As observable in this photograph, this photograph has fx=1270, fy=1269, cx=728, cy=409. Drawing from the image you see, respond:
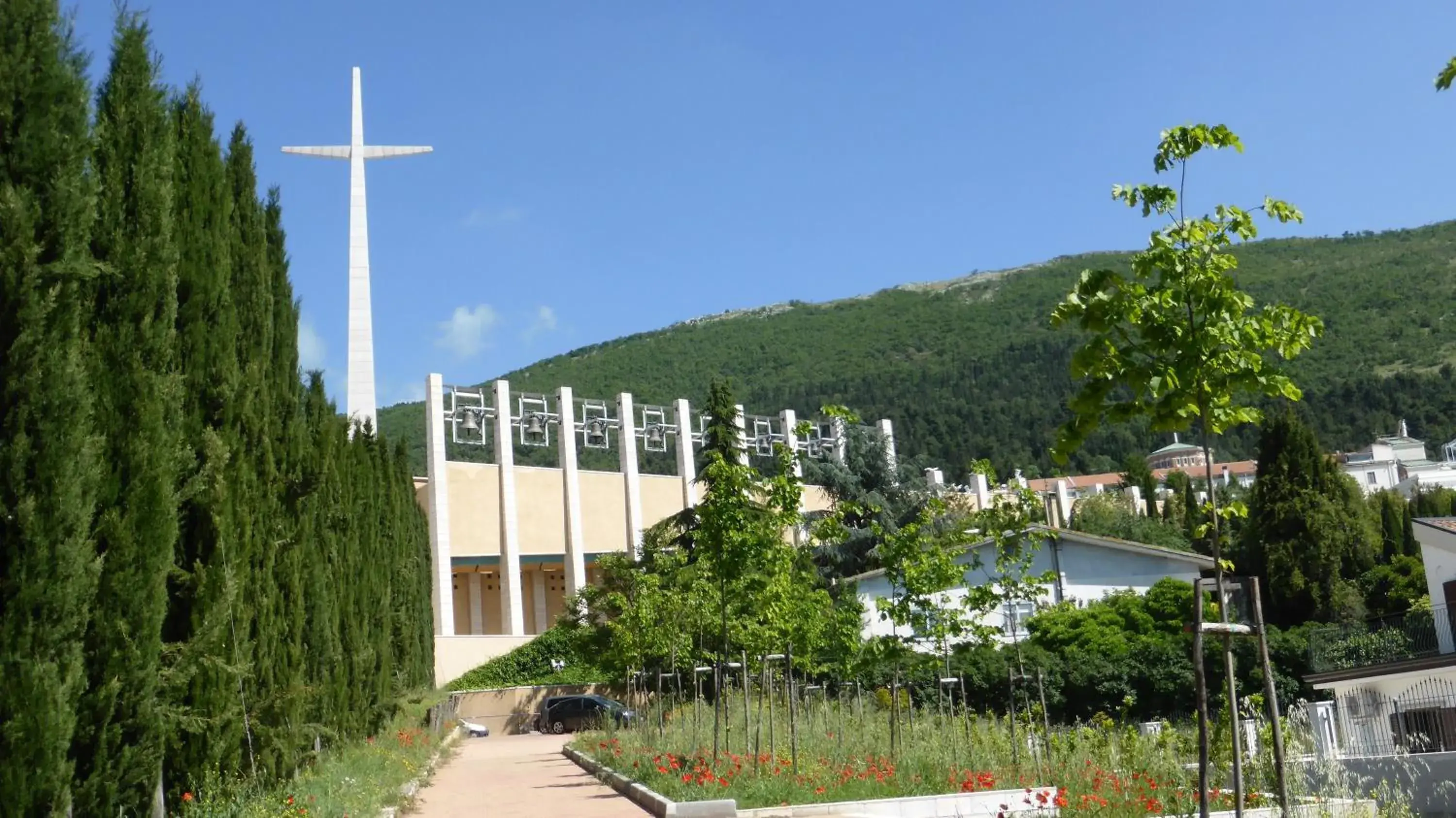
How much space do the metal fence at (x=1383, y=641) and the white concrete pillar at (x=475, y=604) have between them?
3363 centimetres

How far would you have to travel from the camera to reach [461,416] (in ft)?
153

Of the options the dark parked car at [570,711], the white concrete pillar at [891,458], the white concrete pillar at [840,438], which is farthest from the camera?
the white concrete pillar at [840,438]

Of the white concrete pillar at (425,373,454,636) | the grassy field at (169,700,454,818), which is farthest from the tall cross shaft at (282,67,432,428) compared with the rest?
the grassy field at (169,700,454,818)

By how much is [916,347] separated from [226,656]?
14011 centimetres

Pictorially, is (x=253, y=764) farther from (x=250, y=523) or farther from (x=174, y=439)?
(x=174, y=439)

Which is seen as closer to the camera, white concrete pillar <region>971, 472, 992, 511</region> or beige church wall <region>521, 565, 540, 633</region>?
beige church wall <region>521, 565, 540, 633</region>

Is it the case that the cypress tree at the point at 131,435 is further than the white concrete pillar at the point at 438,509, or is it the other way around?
the white concrete pillar at the point at 438,509

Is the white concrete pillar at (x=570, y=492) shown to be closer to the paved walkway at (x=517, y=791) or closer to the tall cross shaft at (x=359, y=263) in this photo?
the tall cross shaft at (x=359, y=263)

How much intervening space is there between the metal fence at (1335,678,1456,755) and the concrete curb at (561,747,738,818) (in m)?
11.5

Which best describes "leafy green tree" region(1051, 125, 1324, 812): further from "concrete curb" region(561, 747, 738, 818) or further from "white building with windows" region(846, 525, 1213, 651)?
"white building with windows" region(846, 525, 1213, 651)

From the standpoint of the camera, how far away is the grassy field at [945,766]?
12.2 metres

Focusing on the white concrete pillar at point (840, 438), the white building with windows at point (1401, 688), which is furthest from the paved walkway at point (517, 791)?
the white concrete pillar at point (840, 438)

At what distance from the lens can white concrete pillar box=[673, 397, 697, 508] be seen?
53531 millimetres

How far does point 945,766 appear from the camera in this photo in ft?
52.3
